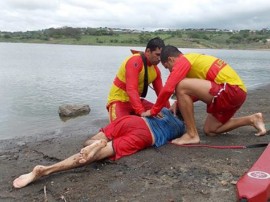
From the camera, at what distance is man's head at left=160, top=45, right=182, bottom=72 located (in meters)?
6.32

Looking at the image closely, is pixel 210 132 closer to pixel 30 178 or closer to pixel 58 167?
pixel 58 167

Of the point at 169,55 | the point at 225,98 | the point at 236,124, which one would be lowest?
the point at 236,124

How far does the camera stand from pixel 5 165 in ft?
21.0

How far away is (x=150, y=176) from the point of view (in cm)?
520

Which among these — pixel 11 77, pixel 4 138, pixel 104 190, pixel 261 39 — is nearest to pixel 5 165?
pixel 104 190

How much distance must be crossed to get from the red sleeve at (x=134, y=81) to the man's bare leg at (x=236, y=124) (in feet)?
4.10

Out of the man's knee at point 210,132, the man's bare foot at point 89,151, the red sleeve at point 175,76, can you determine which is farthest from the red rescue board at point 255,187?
the man's knee at point 210,132

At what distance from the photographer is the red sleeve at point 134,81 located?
6.66 m

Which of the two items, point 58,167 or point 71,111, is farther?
point 71,111

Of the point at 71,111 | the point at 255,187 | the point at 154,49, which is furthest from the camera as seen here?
the point at 71,111

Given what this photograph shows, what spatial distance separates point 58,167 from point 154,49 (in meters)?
2.80

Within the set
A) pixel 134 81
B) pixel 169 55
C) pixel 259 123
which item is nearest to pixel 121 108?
pixel 134 81

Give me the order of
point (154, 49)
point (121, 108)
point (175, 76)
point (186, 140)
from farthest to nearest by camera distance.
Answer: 1. point (121, 108)
2. point (154, 49)
3. point (186, 140)
4. point (175, 76)

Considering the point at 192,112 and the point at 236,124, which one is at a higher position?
the point at 192,112
